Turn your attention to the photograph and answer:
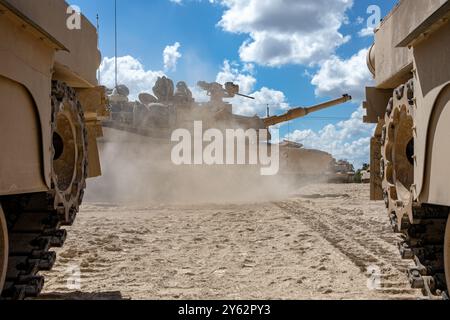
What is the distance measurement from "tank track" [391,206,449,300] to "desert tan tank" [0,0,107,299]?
3.19 m

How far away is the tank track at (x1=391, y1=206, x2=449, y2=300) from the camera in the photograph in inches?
177

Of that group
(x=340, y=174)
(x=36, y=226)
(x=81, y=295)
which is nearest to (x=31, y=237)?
(x=36, y=226)

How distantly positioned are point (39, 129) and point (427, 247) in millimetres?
3457

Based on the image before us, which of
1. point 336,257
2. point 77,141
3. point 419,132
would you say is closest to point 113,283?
point 77,141

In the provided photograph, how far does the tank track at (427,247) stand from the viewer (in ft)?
14.7

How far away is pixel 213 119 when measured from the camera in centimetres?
2178

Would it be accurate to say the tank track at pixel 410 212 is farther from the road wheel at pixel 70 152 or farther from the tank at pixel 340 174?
the tank at pixel 340 174

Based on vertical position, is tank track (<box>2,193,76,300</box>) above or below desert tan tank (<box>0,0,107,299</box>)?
below

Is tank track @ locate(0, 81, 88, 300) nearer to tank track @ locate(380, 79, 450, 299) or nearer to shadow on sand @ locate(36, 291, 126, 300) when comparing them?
shadow on sand @ locate(36, 291, 126, 300)

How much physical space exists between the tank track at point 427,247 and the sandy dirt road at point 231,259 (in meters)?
0.66

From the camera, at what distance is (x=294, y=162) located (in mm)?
24750

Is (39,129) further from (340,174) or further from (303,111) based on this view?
(340,174)

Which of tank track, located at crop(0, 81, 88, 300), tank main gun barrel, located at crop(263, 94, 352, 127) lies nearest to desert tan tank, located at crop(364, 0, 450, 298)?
tank track, located at crop(0, 81, 88, 300)
